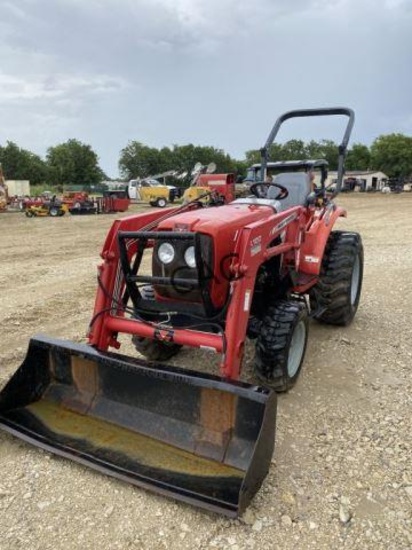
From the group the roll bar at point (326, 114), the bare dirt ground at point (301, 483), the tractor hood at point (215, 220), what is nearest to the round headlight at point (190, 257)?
the tractor hood at point (215, 220)

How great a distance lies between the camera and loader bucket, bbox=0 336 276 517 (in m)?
2.55

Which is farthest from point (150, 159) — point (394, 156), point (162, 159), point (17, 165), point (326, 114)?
point (326, 114)

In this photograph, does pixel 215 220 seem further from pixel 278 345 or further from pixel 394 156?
pixel 394 156

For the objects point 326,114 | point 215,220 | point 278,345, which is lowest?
point 278,345

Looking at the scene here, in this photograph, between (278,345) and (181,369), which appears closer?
(181,369)

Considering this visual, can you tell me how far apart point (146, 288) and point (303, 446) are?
1.70m

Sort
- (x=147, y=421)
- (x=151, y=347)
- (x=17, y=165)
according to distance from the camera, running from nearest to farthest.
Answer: (x=147, y=421) < (x=151, y=347) < (x=17, y=165)

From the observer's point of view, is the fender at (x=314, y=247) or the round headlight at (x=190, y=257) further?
the fender at (x=314, y=247)

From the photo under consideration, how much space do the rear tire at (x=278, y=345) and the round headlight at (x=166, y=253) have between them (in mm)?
825

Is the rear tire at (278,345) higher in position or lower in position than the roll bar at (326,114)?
lower

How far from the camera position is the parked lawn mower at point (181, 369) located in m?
2.66

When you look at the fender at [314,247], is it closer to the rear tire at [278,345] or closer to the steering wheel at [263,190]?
the steering wheel at [263,190]

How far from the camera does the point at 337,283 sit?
4777mm

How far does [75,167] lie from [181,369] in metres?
64.5
